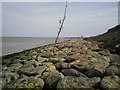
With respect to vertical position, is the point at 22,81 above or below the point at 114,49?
below

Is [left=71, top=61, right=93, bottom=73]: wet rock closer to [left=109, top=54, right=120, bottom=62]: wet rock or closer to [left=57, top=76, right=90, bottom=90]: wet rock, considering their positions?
[left=57, top=76, right=90, bottom=90]: wet rock

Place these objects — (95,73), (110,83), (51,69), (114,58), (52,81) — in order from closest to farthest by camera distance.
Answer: (110,83) → (52,81) → (95,73) → (51,69) → (114,58)

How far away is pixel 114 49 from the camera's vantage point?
10.8m

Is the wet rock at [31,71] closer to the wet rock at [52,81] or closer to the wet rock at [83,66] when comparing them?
the wet rock at [52,81]

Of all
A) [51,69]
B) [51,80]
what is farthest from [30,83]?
[51,69]

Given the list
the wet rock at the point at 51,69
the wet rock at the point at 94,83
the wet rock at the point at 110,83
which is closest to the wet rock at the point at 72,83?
the wet rock at the point at 94,83

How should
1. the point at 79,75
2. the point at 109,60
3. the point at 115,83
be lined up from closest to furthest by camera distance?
the point at 115,83
the point at 79,75
the point at 109,60

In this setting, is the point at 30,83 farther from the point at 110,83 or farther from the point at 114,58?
the point at 114,58

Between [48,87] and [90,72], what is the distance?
71.3 inches

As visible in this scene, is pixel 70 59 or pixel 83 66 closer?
pixel 83 66

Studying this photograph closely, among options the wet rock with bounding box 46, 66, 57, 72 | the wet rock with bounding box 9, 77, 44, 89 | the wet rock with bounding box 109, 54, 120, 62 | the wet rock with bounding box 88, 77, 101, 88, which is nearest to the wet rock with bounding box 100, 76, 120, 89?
the wet rock with bounding box 88, 77, 101, 88

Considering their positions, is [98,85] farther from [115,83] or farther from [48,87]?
[48,87]

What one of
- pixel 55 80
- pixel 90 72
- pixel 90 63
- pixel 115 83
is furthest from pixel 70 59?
pixel 115 83

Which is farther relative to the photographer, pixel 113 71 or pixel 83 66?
pixel 83 66
